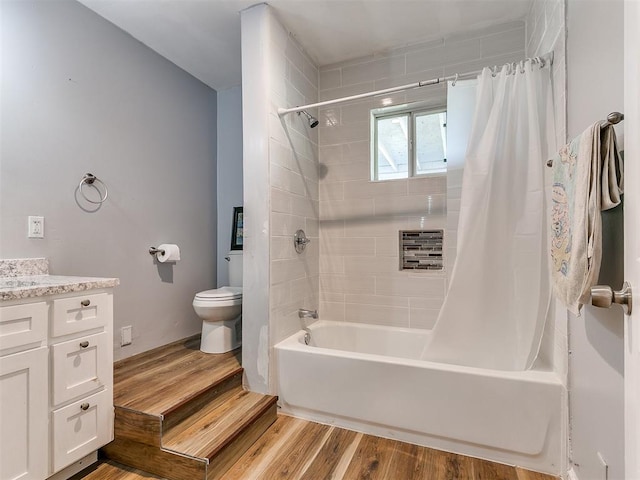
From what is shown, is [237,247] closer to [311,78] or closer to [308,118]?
[308,118]

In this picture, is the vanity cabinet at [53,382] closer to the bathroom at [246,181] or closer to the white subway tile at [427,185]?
the bathroom at [246,181]

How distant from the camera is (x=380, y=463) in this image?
1610mm

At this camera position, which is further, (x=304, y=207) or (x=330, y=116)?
(x=330, y=116)

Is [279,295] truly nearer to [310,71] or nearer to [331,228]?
[331,228]

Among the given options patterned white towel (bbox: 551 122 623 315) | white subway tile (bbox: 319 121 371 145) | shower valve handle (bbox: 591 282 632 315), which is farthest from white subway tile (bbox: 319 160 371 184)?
shower valve handle (bbox: 591 282 632 315)

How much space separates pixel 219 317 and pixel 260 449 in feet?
3.16

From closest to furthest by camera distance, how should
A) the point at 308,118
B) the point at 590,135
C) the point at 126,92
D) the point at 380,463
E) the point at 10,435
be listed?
the point at 590,135 < the point at 10,435 < the point at 380,463 < the point at 126,92 < the point at 308,118

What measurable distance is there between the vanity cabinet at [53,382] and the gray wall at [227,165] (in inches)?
59.7

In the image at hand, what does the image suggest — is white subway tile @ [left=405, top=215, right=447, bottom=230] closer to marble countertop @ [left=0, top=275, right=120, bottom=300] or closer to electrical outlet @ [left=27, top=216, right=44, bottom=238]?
marble countertop @ [left=0, top=275, right=120, bottom=300]

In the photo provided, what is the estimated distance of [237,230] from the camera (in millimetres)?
3068

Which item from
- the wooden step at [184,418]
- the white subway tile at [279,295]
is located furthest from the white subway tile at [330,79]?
the wooden step at [184,418]

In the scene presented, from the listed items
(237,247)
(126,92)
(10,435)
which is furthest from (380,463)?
(126,92)

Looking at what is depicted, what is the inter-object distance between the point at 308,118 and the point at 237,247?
4.31 ft

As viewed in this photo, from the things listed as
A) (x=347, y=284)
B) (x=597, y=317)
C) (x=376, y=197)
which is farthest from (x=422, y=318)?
(x=597, y=317)
